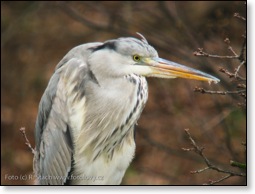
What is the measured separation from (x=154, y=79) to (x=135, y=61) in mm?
1629

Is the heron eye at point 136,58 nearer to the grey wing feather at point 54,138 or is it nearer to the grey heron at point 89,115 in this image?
the grey heron at point 89,115

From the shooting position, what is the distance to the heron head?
2.75m

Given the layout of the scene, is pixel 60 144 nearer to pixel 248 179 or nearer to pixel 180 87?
pixel 248 179

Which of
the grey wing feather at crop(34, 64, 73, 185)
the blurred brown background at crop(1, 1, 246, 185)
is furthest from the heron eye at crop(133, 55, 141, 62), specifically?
the blurred brown background at crop(1, 1, 246, 185)

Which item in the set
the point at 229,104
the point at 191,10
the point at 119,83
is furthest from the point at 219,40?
the point at 119,83

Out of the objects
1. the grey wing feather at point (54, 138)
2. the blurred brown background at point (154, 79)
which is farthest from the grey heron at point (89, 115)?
the blurred brown background at point (154, 79)

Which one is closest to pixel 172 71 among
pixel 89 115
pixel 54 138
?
pixel 89 115

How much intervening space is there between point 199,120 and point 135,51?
1.39 meters

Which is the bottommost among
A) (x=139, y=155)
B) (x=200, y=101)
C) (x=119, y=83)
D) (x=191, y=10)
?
(x=139, y=155)

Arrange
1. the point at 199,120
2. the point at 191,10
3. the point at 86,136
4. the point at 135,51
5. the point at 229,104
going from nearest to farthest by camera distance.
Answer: the point at 135,51 < the point at 86,136 < the point at 229,104 < the point at 199,120 < the point at 191,10

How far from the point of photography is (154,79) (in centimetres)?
440

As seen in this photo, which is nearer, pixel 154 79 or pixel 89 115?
A: pixel 89 115

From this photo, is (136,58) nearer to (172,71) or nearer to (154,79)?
(172,71)

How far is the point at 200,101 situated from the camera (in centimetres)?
416
